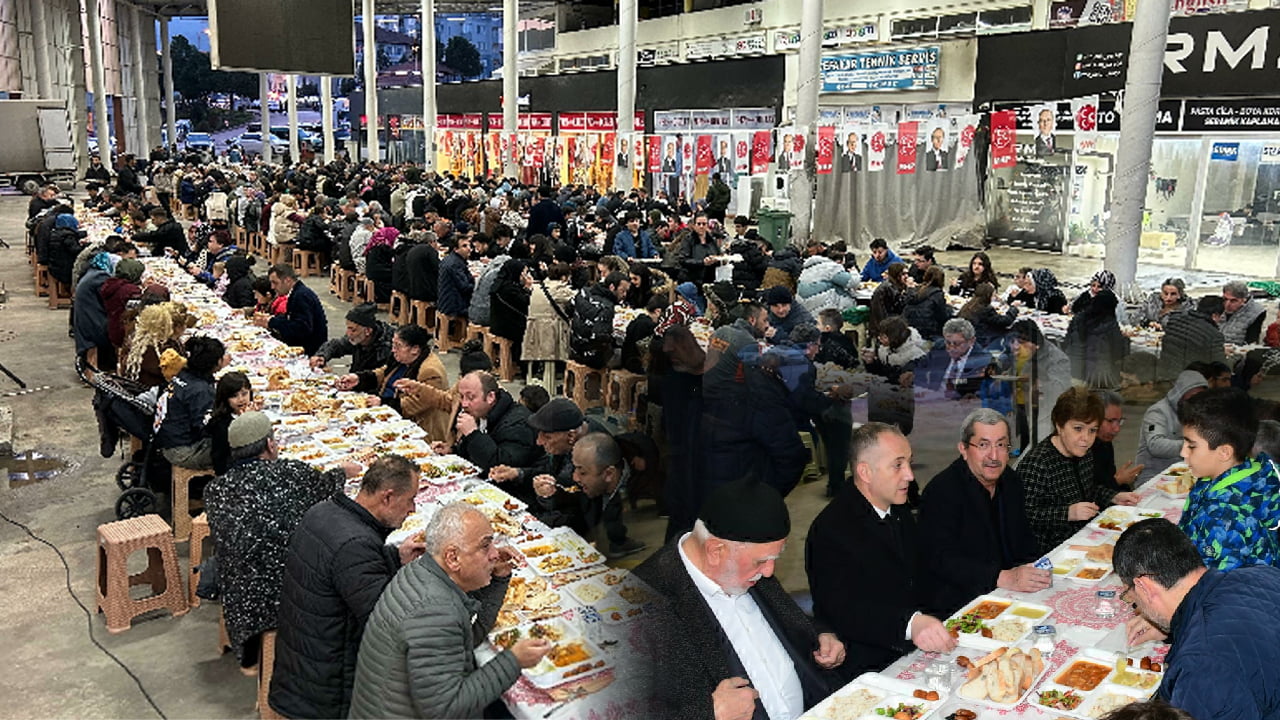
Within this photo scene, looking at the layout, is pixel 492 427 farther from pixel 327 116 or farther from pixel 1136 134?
pixel 327 116

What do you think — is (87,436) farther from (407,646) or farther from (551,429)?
(407,646)

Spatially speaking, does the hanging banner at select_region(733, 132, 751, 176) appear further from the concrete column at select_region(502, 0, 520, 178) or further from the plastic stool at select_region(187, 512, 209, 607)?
the plastic stool at select_region(187, 512, 209, 607)

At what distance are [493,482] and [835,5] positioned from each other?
828 inches

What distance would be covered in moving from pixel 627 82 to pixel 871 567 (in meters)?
18.7

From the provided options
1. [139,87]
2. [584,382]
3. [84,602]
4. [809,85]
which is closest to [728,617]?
[84,602]

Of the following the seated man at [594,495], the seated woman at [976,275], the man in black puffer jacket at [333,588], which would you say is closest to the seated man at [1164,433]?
the seated man at [594,495]

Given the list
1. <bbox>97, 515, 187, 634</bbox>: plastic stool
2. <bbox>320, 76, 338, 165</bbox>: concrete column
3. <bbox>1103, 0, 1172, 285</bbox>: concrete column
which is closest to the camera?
<bbox>97, 515, 187, 634</bbox>: plastic stool

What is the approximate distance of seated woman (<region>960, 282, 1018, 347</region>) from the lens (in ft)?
26.9

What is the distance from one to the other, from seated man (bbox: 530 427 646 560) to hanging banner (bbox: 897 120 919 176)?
13042 millimetres

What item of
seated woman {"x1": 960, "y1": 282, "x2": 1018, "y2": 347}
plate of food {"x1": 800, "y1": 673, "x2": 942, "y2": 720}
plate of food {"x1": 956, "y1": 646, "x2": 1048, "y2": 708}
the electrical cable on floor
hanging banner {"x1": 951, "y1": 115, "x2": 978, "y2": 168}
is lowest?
the electrical cable on floor

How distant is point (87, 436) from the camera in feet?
28.5

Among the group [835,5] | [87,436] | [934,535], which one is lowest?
[87,436]

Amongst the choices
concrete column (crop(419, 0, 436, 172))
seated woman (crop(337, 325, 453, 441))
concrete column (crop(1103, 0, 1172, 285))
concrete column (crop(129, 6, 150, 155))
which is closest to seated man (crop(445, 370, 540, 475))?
seated woman (crop(337, 325, 453, 441))

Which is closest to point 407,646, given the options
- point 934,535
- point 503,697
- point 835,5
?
point 503,697
